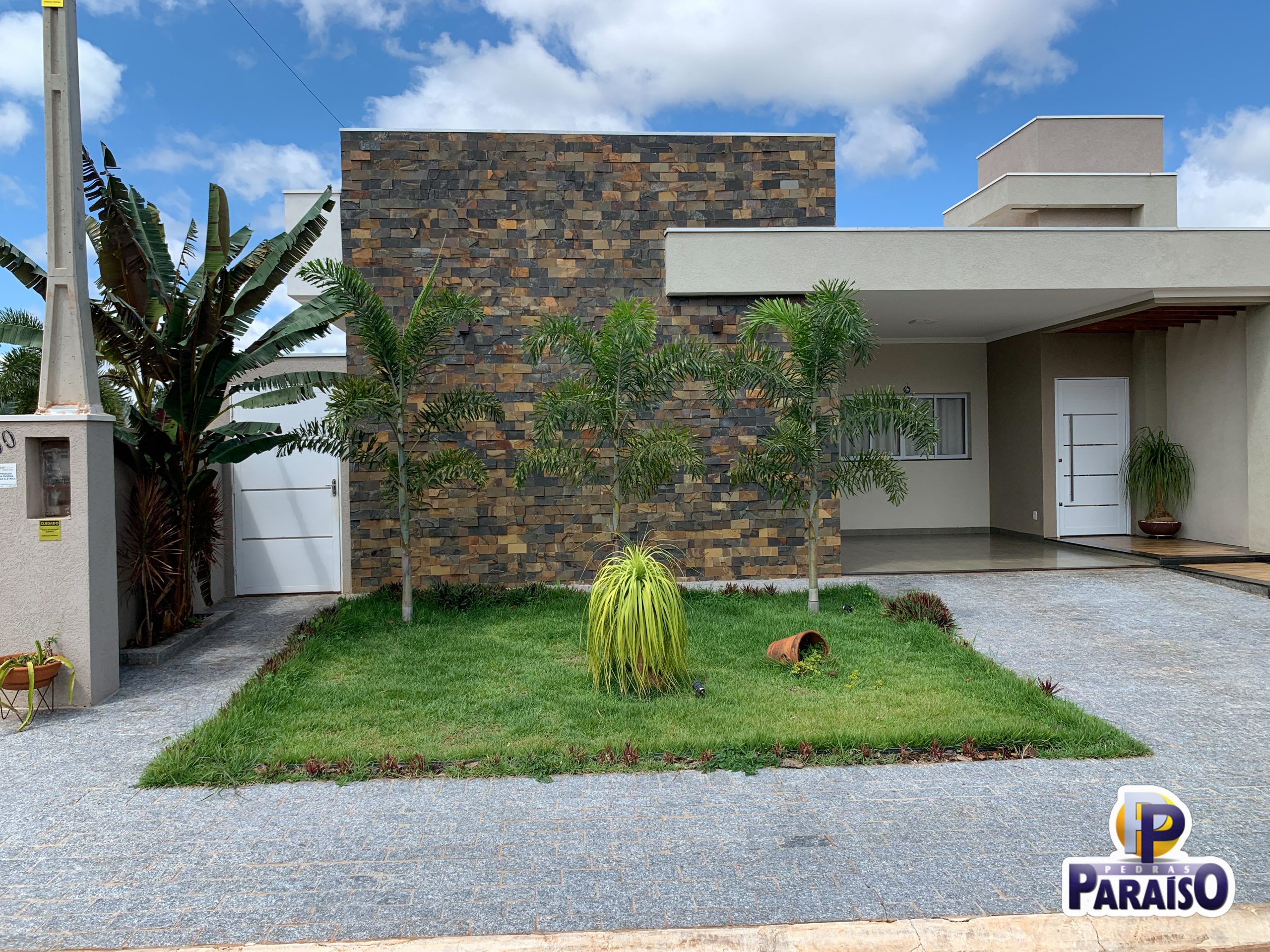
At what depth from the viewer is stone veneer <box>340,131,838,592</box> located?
10562 mm

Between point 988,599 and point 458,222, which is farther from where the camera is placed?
point 458,222

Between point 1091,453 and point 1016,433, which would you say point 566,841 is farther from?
point 1016,433

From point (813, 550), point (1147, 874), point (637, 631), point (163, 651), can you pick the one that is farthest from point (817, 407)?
point (163, 651)

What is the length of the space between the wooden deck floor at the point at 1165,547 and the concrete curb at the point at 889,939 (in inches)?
363

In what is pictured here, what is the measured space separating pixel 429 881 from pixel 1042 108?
20.1m

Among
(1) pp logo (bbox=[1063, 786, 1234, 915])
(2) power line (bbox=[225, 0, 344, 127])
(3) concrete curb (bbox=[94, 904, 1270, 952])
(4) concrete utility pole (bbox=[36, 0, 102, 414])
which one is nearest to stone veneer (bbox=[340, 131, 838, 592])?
(2) power line (bbox=[225, 0, 344, 127])

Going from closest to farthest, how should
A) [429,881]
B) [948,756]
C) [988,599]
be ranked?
1. [429,881]
2. [948,756]
3. [988,599]

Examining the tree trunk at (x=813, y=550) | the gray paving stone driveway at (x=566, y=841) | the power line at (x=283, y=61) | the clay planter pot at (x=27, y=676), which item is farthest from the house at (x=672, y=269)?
the gray paving stone driveway at (x=566, y=841)

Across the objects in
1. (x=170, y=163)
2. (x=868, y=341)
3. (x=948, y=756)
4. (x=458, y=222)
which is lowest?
(x=948, y=756)

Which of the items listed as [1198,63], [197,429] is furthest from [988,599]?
[1198,63]

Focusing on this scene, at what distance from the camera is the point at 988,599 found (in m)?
9.68

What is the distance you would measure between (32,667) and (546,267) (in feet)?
22.2

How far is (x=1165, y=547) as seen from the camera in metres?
12.3

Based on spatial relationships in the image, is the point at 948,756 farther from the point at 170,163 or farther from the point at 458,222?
the point at 170,163
